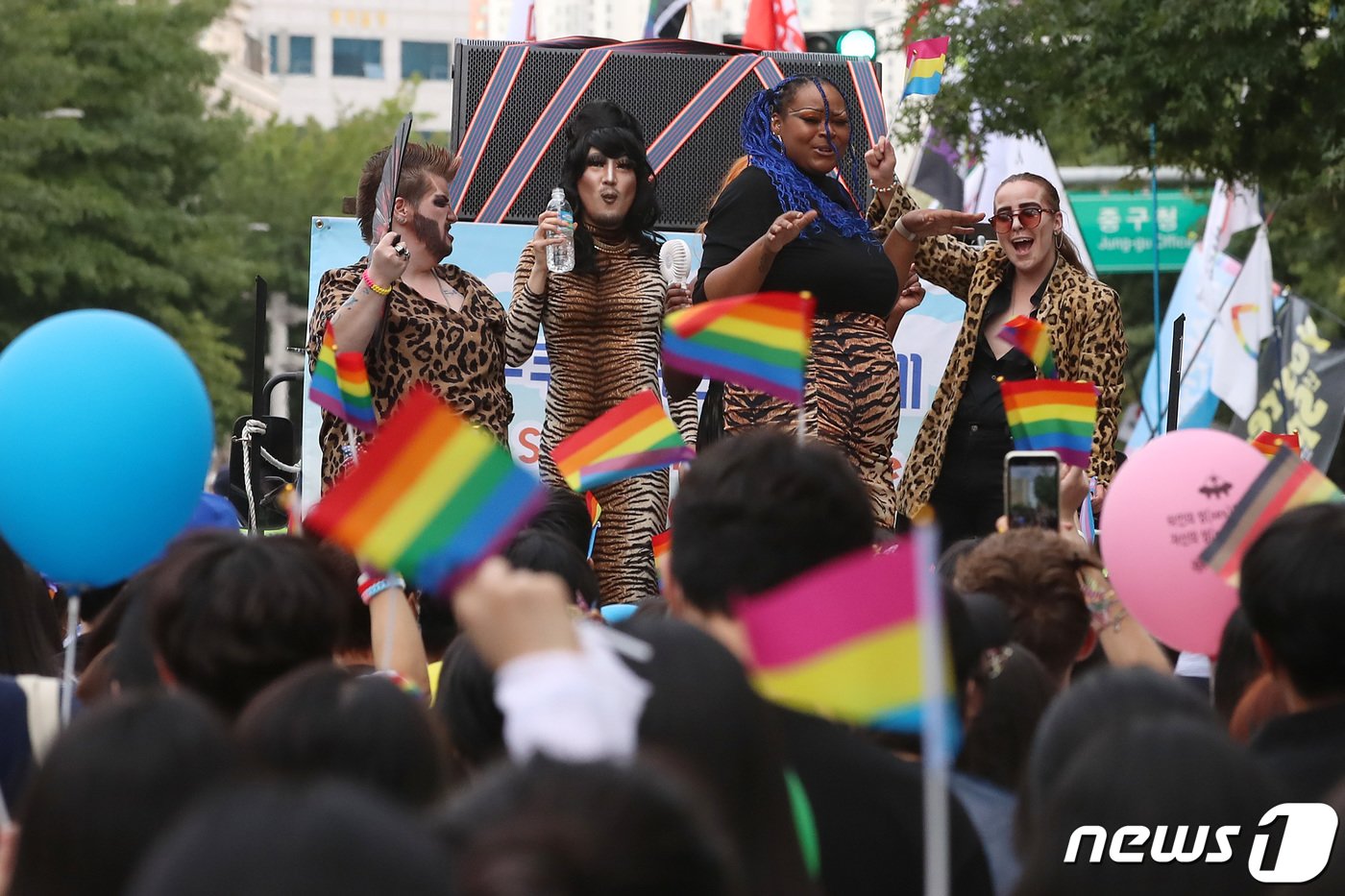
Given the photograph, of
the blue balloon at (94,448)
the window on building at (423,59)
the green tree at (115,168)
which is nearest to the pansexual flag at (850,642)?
the blue balloon at (94,448)

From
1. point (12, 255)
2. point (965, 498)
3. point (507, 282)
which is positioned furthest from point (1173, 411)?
point (12, 255)

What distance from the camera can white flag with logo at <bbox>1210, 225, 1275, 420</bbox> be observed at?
16219 mm

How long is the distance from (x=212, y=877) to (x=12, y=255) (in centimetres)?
2437

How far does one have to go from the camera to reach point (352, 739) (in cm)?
235

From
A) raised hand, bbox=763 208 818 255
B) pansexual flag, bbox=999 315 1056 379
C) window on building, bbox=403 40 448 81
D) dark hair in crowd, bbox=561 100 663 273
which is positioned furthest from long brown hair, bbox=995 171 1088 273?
window on building, bbox=403 40 448 81

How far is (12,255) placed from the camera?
24.6 metres

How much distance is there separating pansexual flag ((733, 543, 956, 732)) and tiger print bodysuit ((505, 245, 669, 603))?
395 centimetres

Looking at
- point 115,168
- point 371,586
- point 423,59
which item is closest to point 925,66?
point 371,586

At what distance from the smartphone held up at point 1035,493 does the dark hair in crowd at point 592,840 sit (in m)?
2.89

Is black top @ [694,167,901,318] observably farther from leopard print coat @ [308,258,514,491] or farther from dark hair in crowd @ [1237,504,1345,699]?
dark hair in crowd @ [1237,504,1345,699]

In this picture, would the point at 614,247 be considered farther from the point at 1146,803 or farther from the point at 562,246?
the point at 1146,803

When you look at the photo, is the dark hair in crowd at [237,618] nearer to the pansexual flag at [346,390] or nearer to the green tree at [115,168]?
the pansexual flag at [346,390]

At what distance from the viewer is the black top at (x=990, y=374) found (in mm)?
6395

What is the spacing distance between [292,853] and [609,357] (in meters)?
4.96
